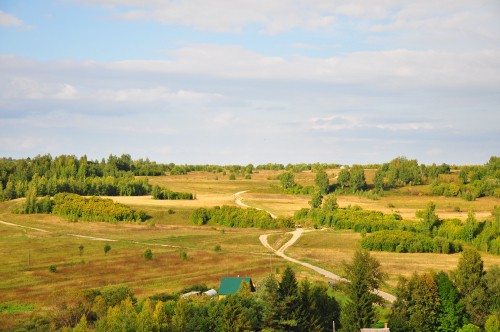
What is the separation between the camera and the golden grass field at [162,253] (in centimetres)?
7000

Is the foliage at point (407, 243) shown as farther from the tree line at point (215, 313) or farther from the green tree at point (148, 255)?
the tree line at point (215, 313)

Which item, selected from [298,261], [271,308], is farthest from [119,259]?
[271,308]

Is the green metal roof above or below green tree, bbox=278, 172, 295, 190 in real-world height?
below

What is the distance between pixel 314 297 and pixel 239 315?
7417 mm

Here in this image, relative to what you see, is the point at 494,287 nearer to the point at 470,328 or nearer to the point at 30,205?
the point at 470,328

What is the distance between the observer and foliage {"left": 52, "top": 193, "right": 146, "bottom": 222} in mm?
122438

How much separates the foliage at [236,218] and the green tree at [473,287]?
6074 centimetres

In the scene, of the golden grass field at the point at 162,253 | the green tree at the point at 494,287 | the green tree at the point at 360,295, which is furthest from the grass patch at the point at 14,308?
the green tree at the point at 494,287

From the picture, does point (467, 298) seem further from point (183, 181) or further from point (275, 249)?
point (183, 181)

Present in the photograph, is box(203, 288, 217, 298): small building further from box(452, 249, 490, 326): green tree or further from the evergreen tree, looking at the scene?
the evergreen tree

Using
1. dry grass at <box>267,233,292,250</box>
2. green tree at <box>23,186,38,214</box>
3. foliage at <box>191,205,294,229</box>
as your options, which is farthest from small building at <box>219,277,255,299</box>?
green tree at <box>23,186,38,214</box>

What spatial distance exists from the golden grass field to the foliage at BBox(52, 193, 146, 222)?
3.20m

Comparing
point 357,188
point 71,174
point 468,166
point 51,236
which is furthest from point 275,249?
point 468,166

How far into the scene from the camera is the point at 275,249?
9356cm
